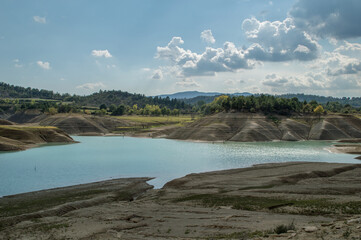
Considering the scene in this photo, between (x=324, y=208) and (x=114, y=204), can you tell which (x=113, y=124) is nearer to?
(x=114, y=204)

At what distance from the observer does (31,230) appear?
933 inches

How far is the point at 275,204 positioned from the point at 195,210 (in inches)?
291

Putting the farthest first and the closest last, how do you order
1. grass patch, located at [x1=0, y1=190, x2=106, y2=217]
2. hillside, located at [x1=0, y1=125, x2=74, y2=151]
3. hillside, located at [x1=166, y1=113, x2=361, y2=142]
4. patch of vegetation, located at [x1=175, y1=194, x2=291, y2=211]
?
hillside, located at [x1=166, y1=113, x2=361, y2=142] < hillside, located at [x1=0, y1=125, x2=74, y2=151] < grass patch, located at [x1=0, y1=190, x2=106, y2=217] < patch of vegetation, located at [x1=175, y1=194, x2=291, y2=211]

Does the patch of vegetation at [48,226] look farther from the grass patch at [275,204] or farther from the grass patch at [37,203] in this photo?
the grass patch at [275,204]

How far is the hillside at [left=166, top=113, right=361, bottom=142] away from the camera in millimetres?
112125

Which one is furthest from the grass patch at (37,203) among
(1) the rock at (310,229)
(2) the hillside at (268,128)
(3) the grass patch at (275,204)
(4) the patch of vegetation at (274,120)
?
(4) the patch of vegetation at (274,120)

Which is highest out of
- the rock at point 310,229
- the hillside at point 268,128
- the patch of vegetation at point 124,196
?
the hillside at point 268,128

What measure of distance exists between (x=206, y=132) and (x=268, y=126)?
24.5 meters

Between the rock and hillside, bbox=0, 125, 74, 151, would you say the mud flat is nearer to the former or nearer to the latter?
the rock

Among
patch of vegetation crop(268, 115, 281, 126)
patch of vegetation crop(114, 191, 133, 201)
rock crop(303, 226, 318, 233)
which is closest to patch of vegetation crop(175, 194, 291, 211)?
patch of vegetation crop(114, 191, 133, 201)

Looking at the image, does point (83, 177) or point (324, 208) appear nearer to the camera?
point (324, 208)

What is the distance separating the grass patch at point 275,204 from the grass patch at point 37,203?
12313 mm

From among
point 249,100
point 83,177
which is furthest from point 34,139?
point 249,100

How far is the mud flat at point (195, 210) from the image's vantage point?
20.5 metres
